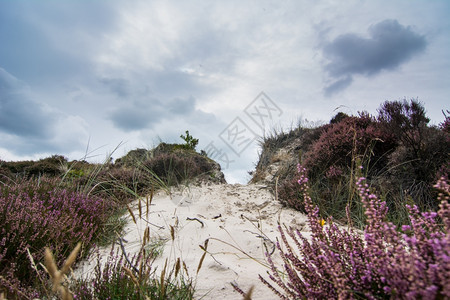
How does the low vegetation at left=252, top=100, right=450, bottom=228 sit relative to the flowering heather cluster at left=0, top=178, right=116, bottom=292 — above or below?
above

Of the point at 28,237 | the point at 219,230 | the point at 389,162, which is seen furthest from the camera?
the point at 389,162

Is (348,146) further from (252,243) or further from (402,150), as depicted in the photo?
(252,243)

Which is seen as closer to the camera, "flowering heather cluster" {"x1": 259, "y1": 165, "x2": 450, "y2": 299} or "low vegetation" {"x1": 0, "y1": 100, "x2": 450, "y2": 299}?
"flowering heather cluster" {"x1": 259, "y1": 165, "x2": 450, "y2": 299}

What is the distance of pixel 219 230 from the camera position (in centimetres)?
395

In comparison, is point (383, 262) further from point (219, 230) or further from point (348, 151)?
point (348, 151)

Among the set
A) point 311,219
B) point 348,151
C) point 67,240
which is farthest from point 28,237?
point 348,151

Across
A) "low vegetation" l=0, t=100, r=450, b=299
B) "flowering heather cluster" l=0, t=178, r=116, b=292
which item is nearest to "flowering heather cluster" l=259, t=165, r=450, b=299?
"low vegetation" l=0, t=100, r=450, b=299

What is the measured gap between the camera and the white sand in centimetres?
256

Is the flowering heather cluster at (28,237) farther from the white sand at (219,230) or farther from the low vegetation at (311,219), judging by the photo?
the white sand at (219,230)

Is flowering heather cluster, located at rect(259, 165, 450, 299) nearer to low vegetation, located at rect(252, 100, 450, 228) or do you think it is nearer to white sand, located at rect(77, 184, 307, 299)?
white sand, located at rect(77, 184, 307, 299)

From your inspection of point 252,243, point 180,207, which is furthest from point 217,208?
point 252,243

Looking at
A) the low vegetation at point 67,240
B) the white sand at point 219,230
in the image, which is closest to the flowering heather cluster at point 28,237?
the low vegetation at point 67,240

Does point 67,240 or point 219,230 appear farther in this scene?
point 219,230

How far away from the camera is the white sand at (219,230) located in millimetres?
2564
